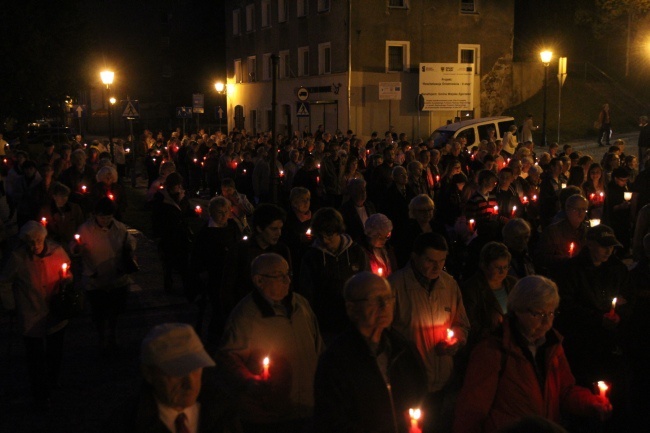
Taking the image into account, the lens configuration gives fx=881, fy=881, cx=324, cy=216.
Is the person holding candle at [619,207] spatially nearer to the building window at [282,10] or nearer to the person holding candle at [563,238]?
the person holding candle at [563,238]

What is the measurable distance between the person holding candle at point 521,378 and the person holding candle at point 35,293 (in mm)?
4554

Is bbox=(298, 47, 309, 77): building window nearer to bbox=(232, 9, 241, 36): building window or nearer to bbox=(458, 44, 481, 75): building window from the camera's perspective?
bbox=(458, 44, 481, 75): building window

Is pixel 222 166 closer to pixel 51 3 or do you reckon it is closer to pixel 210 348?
pixel 210 348

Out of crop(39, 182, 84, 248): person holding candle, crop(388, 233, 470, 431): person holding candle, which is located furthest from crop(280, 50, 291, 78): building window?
crop(388, 233, 470, 431): person holding candle

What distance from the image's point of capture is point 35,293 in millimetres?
7672

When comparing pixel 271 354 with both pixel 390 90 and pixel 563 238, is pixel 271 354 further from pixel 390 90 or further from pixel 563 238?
pixel 390 90

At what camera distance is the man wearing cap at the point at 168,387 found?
138 inches

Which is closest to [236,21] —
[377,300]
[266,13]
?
[266,13]

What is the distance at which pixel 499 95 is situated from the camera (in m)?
45.9

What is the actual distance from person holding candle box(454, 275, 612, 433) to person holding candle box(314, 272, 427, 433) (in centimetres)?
28

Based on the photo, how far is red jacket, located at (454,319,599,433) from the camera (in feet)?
14.2

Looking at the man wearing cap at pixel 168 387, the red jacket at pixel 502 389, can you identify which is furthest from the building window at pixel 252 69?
the man wearing cap at pixel 168 387

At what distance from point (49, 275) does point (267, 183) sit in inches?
442

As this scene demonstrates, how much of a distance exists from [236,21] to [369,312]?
180 ft
